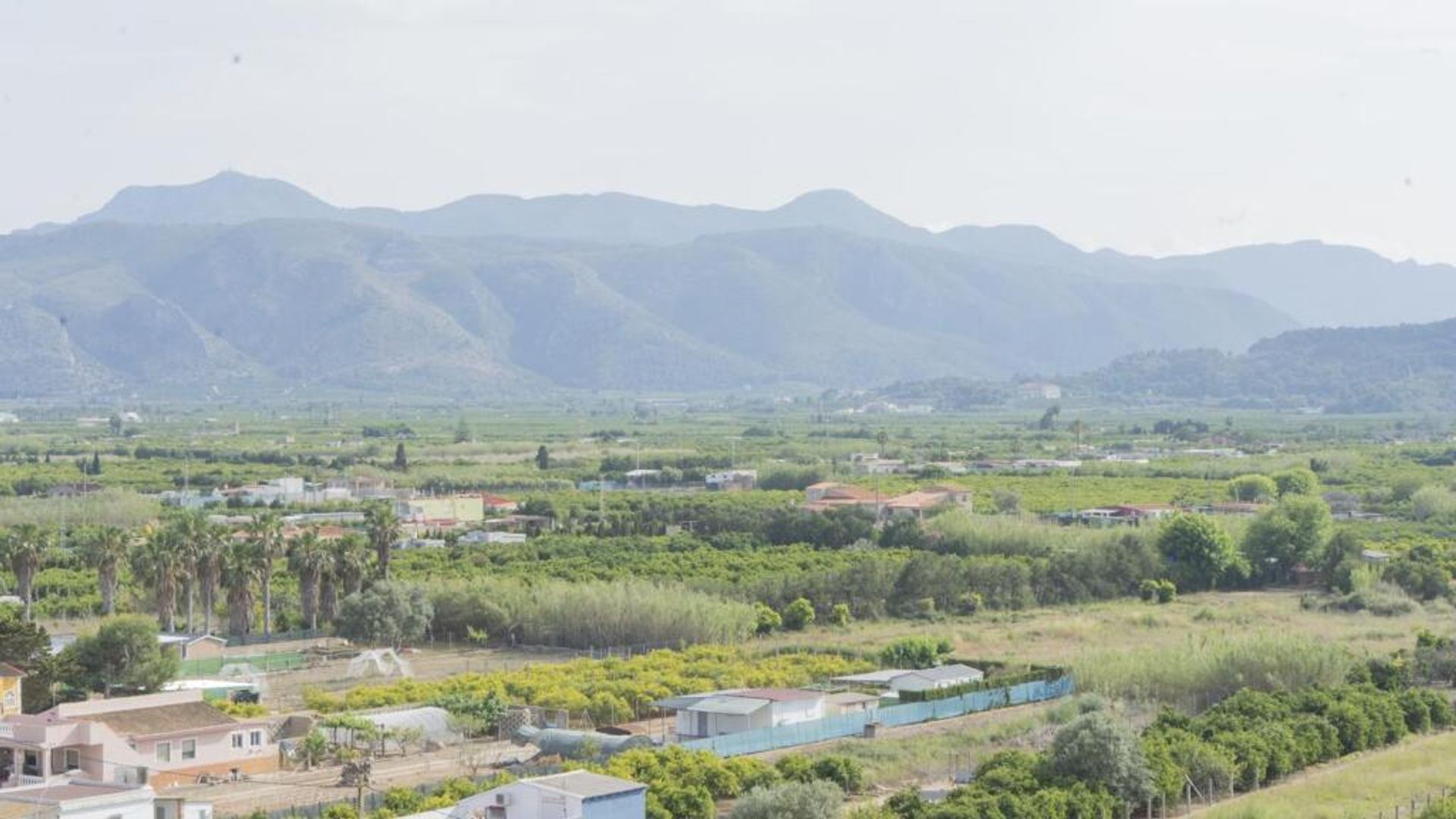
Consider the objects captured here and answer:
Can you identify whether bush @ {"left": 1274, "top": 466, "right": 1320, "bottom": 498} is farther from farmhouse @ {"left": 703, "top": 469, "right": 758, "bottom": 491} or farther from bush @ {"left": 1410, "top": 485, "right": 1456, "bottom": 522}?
farmhouse @ {"left": 703, "top": 469, "right": 758, "bottom": 491}

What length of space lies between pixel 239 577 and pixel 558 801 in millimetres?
27754

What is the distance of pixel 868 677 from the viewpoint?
46250 millimetres

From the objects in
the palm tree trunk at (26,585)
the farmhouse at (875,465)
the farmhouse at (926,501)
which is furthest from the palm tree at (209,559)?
the farmhouse at (875,465)

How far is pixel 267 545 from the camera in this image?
54.9m

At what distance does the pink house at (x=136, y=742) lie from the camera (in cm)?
3391

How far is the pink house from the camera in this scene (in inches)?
1335

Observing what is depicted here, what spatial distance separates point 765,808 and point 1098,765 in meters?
6.21

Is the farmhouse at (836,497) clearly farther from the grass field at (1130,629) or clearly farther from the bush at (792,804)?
the bush at (792,804)

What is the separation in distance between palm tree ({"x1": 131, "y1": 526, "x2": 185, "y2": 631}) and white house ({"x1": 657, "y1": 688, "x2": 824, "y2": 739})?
18.8m

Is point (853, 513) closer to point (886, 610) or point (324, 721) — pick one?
point (886, 610)

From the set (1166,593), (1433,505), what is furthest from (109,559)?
(1433,505)

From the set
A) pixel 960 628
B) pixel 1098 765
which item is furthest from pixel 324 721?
pixel 960 628

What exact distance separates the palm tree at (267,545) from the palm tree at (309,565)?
0.56 meters

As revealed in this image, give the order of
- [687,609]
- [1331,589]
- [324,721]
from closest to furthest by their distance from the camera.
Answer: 1. [324,721]
2. [687,609]
3. [1331,589]
